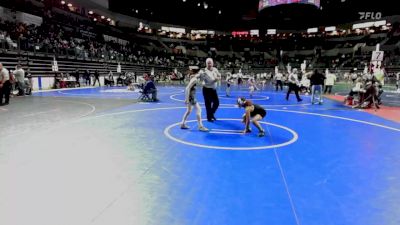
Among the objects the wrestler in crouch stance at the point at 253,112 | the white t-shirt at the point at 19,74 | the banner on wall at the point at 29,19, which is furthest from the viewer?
the banner on wall at the point at 29,19

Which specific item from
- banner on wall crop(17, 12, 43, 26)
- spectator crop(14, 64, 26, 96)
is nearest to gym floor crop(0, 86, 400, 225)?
spectator crop(14, 64, 26, 96)

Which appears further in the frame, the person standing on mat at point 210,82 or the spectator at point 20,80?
the spectator at point 20,80

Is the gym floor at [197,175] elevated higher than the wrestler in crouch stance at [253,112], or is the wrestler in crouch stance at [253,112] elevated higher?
the wrestler in crouch stance at [253,112]

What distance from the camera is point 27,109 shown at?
1206cm

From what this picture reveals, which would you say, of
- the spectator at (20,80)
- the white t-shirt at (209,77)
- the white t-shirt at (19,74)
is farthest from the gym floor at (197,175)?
the spectator at (20,80)

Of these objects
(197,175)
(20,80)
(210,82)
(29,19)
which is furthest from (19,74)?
(197,175)

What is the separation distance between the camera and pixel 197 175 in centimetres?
465

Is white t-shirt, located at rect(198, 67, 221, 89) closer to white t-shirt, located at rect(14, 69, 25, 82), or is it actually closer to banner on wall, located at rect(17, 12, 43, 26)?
white t-shirt, located at rect(14, 69, 25, 82)

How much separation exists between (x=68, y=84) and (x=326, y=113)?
77.3 feet

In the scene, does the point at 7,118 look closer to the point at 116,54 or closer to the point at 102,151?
the point at 102,151

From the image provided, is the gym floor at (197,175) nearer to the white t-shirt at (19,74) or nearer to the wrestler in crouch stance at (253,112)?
the wrestler in crouch stance at (253,112)

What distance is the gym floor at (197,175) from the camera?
340 cm

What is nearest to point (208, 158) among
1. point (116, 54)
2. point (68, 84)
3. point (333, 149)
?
point (333, 149)

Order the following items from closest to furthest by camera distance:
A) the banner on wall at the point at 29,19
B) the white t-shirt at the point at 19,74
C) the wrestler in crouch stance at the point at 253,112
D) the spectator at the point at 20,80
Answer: the wrestler in crouch stance at the point at 253,112 < the white t-shirt at the point at 19,74 < the spectator at the point at 20,80 < the banner on wall at the point at 29,19
